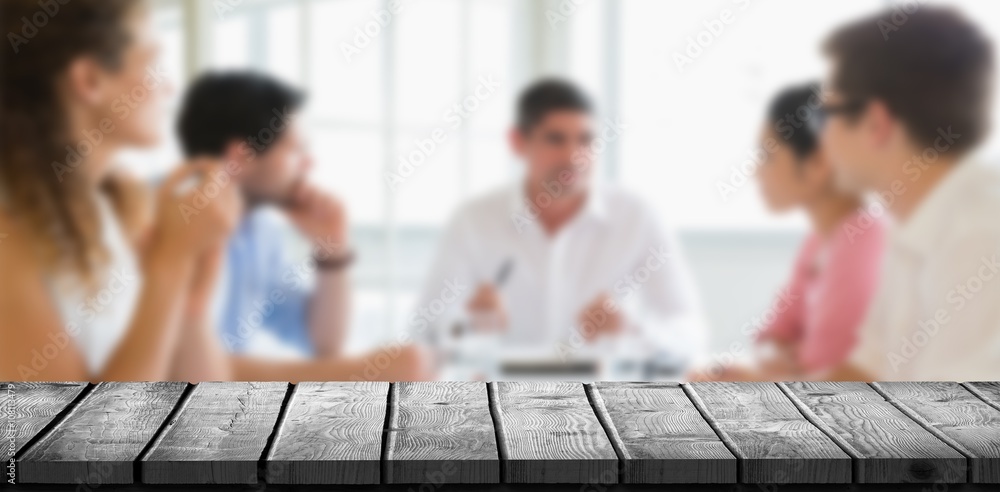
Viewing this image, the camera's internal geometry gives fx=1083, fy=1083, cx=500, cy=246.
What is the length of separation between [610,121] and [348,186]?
53cm

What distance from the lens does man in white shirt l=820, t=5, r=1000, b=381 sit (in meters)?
2.11

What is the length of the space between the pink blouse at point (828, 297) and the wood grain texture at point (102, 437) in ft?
3.87

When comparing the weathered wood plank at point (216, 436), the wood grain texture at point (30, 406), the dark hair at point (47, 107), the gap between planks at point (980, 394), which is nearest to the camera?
the weathered wood plank at point (216, 436)

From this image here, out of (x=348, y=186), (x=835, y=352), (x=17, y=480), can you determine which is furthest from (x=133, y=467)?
(x=835, y=352)

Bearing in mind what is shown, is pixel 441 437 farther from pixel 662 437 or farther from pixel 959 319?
pixel 959 319

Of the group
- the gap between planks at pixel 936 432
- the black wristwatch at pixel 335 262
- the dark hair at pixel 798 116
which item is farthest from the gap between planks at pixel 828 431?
the black wristwatch at pixel 335 262

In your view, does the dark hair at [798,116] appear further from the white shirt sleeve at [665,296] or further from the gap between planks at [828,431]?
the gap between planks at [828,431]

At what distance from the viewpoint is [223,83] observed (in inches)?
83.1

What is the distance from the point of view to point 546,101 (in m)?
2.13

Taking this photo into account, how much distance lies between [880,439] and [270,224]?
1.22 meters

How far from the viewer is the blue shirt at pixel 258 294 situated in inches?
84.7

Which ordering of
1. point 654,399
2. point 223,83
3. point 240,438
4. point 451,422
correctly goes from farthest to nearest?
1. point 223,83
2. point 654,399
3. point 451,422
4. point 240,438

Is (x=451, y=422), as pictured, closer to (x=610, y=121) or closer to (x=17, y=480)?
(x=17, y=480)

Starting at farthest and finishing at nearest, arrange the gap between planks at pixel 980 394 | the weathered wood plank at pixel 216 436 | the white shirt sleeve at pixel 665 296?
1. the white shirt sleeve at pixel 665 296
2. the gap between planks at pixel 980 394
3. the weathered wood plank at pixel 216 436
